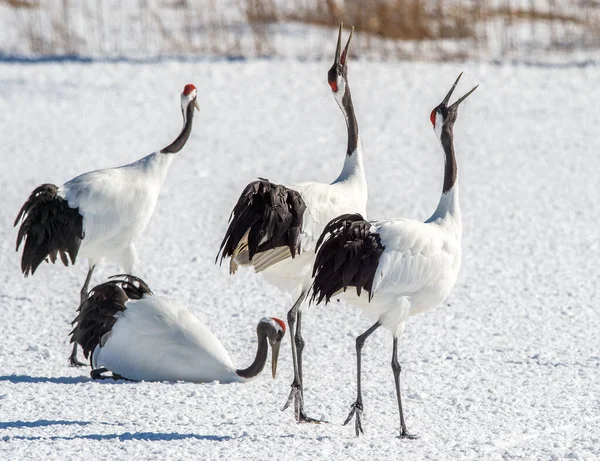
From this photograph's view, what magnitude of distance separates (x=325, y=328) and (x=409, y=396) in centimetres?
117

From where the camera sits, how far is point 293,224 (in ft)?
15.7

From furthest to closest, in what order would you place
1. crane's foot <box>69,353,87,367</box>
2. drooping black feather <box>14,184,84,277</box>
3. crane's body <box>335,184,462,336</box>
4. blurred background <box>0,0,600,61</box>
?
blurred background <box>0,0,600,61</box> → drooping black feather <box>14,184,84,277</box> → crane's foot <box>69,353,87,367</box> → crane's body <box>335,184,462,336</box>

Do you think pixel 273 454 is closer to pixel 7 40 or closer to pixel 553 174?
pixel 553 174

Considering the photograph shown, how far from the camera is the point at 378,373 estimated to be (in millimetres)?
5496

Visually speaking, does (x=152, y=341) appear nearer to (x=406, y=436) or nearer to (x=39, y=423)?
(x=39, y=423)

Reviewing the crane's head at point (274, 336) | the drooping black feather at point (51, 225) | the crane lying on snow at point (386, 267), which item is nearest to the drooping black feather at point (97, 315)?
the drooping black feather at point (51, 225)

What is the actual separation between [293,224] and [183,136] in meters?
1.73

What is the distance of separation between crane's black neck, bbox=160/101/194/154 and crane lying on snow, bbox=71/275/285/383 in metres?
0.95

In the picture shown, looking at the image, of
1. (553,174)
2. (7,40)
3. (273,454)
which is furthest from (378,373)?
(7,40)

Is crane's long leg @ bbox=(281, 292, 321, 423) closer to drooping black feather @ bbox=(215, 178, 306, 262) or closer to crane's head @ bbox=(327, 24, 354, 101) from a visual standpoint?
drooping black feather @ bbox=(215, 178, 306, 262)

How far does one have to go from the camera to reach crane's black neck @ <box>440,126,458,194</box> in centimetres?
494

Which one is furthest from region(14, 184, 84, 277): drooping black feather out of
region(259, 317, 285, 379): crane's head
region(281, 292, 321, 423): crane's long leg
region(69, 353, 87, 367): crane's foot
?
region(281, 292, 321, 423): crane's long leg

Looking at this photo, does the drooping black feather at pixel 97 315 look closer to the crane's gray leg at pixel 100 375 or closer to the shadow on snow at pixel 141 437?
the crane's gray leg at pixel 100 375

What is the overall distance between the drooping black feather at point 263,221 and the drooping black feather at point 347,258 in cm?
26
